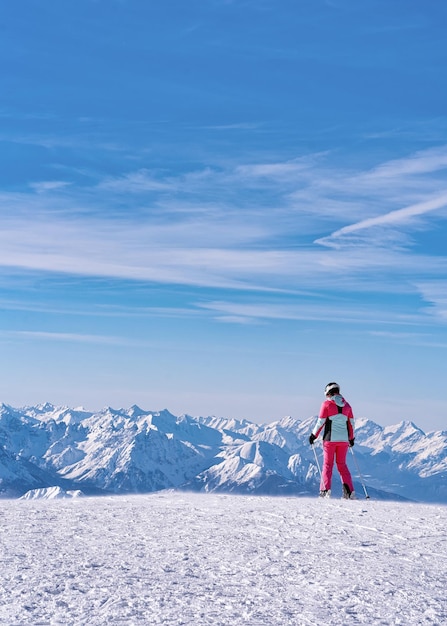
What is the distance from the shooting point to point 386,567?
8.80 metres

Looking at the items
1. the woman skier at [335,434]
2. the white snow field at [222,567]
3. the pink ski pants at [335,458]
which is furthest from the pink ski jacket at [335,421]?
the white snow field at [222,567]

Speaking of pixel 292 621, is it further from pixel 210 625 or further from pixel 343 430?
pixel 343 430

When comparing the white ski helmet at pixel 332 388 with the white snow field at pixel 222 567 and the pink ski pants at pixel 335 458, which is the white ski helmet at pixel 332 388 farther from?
the white snow field at pixel 222 567

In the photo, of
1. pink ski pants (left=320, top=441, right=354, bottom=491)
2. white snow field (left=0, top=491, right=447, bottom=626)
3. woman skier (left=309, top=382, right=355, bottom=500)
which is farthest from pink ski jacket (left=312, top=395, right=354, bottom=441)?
white snow field (left=0, top=491, right=447, bottom=626)

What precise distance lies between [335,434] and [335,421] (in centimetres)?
33

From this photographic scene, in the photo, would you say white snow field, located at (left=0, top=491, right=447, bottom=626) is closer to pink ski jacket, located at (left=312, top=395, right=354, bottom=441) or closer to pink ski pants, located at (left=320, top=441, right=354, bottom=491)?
pink ski pants, located at (left=320, top=441, right=354, bottom=491)

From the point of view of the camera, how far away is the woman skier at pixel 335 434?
17.0 m

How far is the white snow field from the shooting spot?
6.77m

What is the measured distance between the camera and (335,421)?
17.2m

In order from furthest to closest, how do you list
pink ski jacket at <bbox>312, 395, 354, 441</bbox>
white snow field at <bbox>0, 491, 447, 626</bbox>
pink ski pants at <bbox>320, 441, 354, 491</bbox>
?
pink ski jacket at <bbox>312, 395, 354, 441</bbox>, pink ski pants at <bbox>320, 441, 354, 491</bbox>, white snow field at <bbox>0, 491, 447, 626</bbox>

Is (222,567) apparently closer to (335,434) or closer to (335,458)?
(335,434)

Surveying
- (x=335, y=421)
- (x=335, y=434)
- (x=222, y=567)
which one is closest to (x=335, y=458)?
(x=335, y=434)

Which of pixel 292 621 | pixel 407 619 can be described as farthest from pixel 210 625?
pixel 407 619

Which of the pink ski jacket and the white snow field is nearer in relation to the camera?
the white snow field
